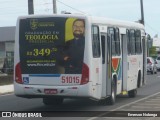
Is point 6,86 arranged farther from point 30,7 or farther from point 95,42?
point 95,42

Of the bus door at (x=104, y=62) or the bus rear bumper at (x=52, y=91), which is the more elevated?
the bus door at (x=104, y=62)

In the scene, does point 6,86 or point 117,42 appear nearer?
point 117,42

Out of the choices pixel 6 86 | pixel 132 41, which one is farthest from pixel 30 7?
Result: pixel 132 41

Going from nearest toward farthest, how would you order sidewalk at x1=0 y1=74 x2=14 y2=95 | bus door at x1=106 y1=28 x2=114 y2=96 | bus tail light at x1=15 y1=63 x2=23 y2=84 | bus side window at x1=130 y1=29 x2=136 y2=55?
bus tail light at x1=15 y1=63 x2=23 y2=84 → bus door at x1=106 y1=28 x2=114 y2=96 → bus side window at x1=130 y1=29 x2=136 y2=55 → sidewalk at x1=0 y1=74 x2=14 y2=95

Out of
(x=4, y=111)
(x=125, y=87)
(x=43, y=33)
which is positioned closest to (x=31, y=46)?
(x=43, y=33)

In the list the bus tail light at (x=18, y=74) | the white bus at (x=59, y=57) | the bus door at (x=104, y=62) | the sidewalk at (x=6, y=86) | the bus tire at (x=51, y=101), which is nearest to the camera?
the white bus at (x=59, y=57)

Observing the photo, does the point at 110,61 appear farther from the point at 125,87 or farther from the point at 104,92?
the point at 125,87

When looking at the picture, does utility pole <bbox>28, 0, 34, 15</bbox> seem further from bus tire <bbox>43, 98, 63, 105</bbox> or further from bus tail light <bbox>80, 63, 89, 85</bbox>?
bus tail light <bbox>80, 63, 89, 85</bbox>

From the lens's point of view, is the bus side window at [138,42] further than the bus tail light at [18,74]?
Yes

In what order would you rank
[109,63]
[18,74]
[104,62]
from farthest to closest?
[109,63] < [104,62] < [18,74]

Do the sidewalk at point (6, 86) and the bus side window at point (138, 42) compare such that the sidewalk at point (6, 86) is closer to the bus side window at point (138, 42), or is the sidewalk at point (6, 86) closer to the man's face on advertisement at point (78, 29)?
the bus side window at point (138, 42)

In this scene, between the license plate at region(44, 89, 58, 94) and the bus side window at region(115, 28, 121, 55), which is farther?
the bus side window at region(115, 28, 121, 55)

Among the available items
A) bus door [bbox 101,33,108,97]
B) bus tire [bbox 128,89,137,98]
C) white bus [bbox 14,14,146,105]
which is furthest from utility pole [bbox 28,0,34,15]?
white bus [bbox 14,14,146,105]

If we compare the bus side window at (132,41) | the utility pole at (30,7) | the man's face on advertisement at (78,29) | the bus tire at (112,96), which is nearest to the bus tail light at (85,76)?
the man's face on advertisement at (78,29)
